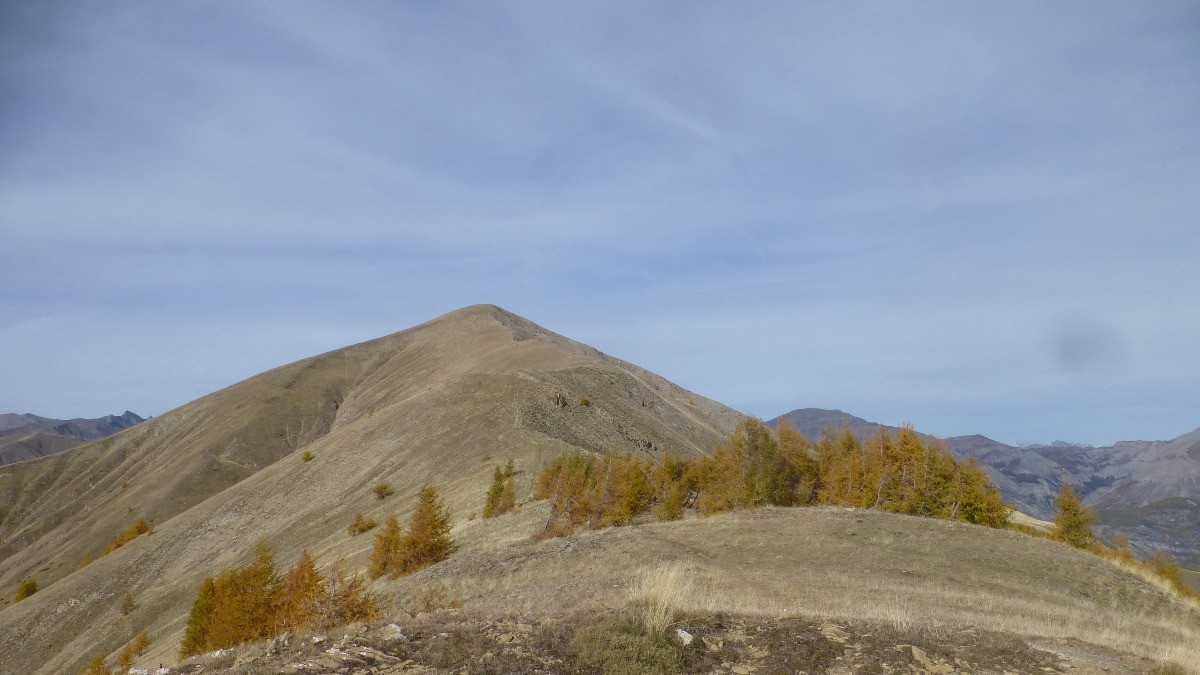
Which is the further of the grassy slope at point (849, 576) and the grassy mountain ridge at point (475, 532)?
the grassy mountain ridge at point (475, 532)

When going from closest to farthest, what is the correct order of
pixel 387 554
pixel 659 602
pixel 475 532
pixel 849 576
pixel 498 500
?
pixel 659 602, pixel 849 576, pixel 387 554, pixel 475 532, pixel 498 500

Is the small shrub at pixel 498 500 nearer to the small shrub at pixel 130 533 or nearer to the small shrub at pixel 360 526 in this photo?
the small shrub at pixel 360 526

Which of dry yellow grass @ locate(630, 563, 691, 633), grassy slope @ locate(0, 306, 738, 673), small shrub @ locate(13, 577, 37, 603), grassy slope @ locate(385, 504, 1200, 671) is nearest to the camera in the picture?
dry yellow grass @ locate(630, 563, 691, 633)

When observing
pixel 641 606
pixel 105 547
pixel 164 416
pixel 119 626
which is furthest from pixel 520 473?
pixel 164 416

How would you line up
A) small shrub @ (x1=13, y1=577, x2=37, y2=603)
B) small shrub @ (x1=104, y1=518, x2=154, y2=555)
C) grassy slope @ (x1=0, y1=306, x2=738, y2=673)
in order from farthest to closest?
small shrub @ (x1=104, y1=518, x2=154, y2=555), small shrub @ (x1=13, y1=577, x2=37, y2=603), grassy slope @ (x1=0, y1=306, x2=738, y2=673)

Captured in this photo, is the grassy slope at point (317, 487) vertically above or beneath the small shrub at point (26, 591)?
above

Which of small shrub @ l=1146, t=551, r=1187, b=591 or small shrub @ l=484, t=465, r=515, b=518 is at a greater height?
small shrub @ l=484, t=465, r=515, b=518

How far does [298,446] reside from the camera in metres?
159

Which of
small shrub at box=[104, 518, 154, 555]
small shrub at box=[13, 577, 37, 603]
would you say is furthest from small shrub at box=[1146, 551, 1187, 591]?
small shrub at box=[13, 577, 37, 603]

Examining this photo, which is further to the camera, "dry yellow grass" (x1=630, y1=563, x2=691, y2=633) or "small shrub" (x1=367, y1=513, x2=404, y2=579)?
"small shrub" (x1=367, y1=513, x2=404, y2=579)

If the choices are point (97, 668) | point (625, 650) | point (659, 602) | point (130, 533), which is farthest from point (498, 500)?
point (130, 533)

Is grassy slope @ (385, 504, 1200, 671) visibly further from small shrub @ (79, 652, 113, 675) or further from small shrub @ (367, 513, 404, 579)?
small shrub @ (79, 652, 113, 675)

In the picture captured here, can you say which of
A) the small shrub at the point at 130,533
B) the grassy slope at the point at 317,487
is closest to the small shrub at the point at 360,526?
the grassy slope at the point at 317,487

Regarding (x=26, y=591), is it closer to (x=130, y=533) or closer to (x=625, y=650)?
(x=130, y=533)
